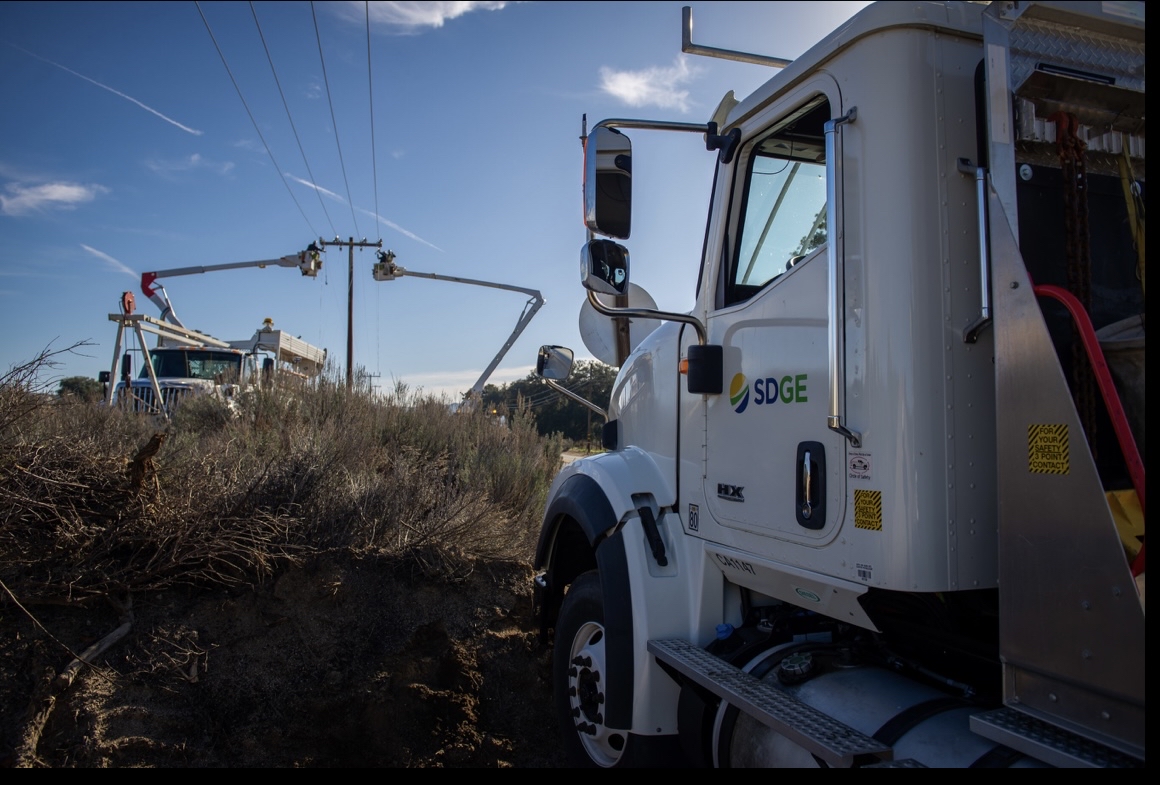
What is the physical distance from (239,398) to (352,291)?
1676 centimetres

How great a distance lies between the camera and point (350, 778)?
12.7 feet

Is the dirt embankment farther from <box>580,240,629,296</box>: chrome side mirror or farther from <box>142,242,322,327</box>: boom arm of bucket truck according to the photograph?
<box>142,242,322,327</box>: boom arm of bucket truck

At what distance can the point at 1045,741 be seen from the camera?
5.64ft

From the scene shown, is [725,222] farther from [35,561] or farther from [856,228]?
[35,561]

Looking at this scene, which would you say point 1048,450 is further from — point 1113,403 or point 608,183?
point 608,183

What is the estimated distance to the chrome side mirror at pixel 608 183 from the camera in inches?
118

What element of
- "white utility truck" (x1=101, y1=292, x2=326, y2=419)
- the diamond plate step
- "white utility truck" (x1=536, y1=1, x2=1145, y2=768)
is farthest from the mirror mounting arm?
"white utility truck" (x1=101, y1=292, x2=326, y2=419)

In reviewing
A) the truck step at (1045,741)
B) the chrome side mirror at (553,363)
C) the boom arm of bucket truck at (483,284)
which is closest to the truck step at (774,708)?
the truck step at (1045,741)

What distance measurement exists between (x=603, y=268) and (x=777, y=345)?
0.79m

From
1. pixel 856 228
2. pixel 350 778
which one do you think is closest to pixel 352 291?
pixel 350 778

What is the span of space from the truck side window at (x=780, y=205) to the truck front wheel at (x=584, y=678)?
1557 mm

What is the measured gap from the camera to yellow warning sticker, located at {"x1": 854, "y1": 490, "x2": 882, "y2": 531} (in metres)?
2.18

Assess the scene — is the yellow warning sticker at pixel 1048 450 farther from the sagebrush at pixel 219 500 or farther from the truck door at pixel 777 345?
the sagebrush at pixel 219 500

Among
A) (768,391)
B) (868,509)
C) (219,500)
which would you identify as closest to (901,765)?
(868,509)
